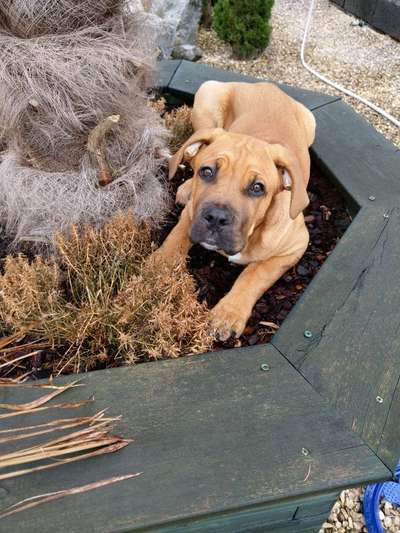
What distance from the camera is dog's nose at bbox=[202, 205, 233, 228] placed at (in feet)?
8.02

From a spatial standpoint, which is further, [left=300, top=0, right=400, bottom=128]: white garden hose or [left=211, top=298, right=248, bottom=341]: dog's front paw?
[left=300, top=0, right=400, bottom=128]: white garden hose

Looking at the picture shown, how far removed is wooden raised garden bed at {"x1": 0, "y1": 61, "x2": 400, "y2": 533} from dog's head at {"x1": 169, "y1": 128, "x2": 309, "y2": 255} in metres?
0.48

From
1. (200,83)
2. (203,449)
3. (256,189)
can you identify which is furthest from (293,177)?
(200,83)

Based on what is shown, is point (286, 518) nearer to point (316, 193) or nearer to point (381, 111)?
point (316, 193)

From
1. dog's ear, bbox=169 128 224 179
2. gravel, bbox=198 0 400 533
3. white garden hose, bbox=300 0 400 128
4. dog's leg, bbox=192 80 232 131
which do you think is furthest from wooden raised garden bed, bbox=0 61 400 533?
gravel, bbox=198 0 400 533

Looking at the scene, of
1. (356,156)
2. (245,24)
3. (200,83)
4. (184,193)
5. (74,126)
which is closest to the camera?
(74,126)

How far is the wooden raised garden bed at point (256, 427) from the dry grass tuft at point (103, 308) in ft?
0.66

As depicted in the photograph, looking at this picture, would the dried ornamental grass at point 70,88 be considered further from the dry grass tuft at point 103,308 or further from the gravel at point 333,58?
the gravel at point 333,58

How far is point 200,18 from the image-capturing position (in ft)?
24.5

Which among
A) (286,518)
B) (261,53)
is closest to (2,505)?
(286,518)

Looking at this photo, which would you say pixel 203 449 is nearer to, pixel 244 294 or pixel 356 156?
pixel 244 294

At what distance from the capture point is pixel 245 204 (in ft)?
8.39

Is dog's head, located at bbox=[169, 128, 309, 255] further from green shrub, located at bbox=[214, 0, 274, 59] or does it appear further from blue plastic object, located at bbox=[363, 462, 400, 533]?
green shrub, located at bbox=[214, 0, 274, 59]

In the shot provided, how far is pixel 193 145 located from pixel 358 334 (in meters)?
1.36
